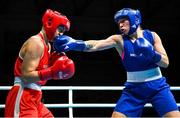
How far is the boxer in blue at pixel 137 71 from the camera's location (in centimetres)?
310

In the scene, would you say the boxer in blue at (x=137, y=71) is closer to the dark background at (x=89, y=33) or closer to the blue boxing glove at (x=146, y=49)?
the blue boxing glove at (x=146, y=49)

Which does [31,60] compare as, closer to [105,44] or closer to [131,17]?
[105,44]

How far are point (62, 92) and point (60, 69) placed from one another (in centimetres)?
661

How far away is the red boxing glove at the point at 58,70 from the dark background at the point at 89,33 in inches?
247

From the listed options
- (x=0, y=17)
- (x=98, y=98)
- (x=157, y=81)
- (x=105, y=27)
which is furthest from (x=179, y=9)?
(x=157, y=81)

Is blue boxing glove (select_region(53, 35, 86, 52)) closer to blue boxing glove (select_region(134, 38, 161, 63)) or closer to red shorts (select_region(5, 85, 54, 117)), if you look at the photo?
red shorts (select_region(5, 85, 54, 117))

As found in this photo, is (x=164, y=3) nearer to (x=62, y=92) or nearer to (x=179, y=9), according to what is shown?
(x=179, y=9)

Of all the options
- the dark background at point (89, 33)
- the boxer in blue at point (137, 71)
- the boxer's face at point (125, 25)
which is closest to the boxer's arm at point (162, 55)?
the boxer in blue at point (137, 71)

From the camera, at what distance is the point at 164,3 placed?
10047 millimetres

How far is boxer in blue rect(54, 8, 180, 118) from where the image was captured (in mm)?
3102

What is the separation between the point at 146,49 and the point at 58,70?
2.06 ft

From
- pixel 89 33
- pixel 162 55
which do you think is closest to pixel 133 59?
pixel 162 55

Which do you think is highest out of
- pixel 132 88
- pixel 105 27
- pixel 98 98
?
pixel 105 27

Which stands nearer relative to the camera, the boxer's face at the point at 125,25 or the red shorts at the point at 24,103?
the red shorts at the point at 24,103
